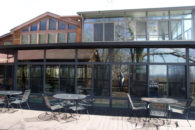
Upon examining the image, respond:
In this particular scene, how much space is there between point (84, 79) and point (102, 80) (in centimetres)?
90

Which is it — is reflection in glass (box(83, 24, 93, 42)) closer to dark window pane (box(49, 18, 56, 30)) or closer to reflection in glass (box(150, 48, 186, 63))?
dark window pane (box(49, 18, 56, 30))

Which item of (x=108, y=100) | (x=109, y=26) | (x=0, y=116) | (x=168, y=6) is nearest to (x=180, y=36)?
(x=168, y=6)

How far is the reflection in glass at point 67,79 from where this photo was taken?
22.6ft

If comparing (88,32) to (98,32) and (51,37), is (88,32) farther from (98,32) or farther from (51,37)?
(51,37)

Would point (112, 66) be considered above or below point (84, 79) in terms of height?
above

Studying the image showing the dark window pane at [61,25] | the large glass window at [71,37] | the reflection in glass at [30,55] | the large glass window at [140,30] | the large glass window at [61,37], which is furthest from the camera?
the dark window pane at [61,25]

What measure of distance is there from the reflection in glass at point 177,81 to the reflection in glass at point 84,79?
359 cm

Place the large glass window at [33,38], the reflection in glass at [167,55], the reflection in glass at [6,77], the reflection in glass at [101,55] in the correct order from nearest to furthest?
1. the reflection in glass at [167,55]
2. the reflection in glass at [101,55]
3. the reflection in glass at [6,77]
4. the large glass window at [33,38]

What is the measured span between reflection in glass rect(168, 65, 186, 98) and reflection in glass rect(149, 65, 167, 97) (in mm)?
244

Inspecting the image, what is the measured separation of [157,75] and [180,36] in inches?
194

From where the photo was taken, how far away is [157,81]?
6.20 meters

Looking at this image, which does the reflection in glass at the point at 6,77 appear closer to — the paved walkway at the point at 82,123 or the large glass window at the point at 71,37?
the paved walkway at the point at 82,123

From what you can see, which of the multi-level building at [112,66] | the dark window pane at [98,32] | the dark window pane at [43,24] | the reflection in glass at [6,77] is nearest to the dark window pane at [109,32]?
the dark window pane at [98,32]

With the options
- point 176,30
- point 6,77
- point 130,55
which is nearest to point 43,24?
point 6,77
